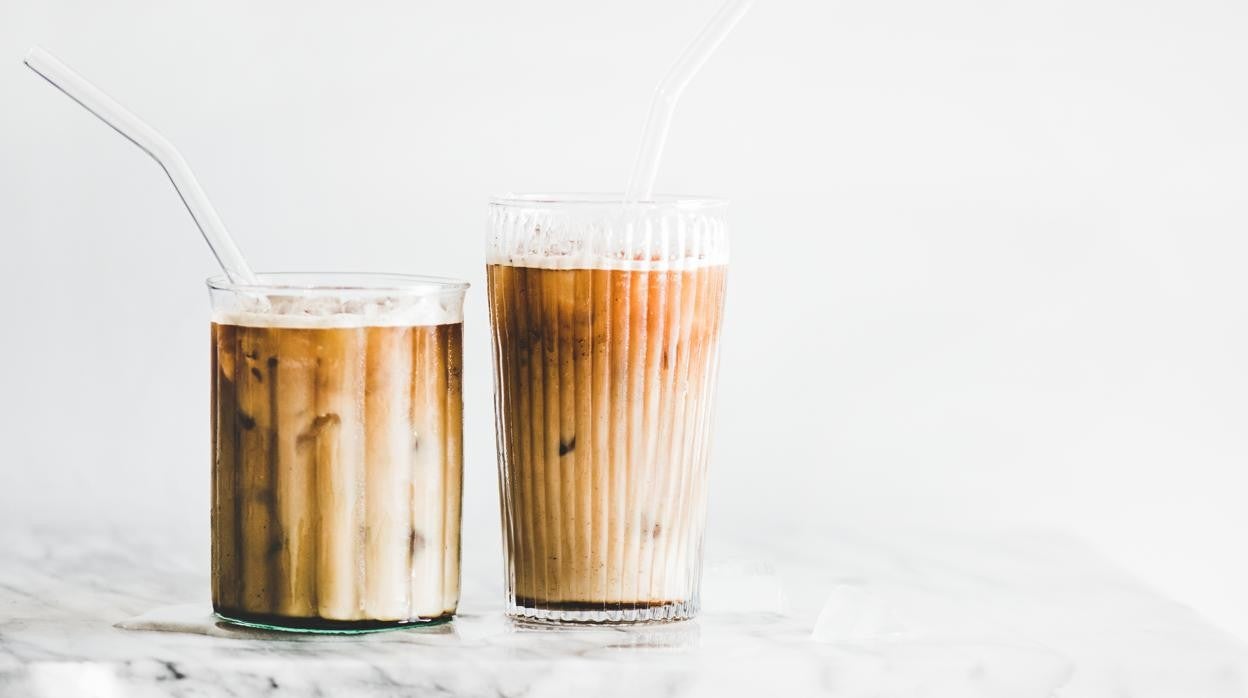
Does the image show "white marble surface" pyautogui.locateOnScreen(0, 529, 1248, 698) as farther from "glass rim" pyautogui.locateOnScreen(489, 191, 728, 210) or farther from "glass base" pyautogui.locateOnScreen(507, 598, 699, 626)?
"glass rim" pyautogui.locateOnScreen(489, 191, 728, 210)

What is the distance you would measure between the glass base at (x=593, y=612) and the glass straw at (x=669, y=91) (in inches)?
9.7

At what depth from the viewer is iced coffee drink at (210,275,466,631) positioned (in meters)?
1.03

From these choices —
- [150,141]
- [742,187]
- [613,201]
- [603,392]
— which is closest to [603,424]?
[603,392]

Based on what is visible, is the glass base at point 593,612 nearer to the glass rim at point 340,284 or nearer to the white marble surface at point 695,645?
the white marble surface at point 695,645

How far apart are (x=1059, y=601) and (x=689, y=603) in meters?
0.29

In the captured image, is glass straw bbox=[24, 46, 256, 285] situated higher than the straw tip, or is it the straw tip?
the straw tip

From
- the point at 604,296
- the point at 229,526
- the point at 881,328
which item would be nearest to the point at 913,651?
the point at 604,296

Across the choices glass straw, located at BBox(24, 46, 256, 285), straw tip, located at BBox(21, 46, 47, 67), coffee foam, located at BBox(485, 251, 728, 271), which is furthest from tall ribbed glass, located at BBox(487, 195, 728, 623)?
straw tip, located at BBox(21, 46, 47, 67)

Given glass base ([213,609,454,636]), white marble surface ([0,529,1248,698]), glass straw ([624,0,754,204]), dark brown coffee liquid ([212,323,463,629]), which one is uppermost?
glass straw ([624,0,754,204])

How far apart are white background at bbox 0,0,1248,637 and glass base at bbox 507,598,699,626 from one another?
1.50 feet

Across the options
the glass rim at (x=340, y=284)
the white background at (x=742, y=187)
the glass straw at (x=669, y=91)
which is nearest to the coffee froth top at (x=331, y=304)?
the glass rim at (x=340, y=284)

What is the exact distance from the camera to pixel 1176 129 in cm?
167

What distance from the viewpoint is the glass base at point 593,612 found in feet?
3.56

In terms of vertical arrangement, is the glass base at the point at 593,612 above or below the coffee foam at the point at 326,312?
below
